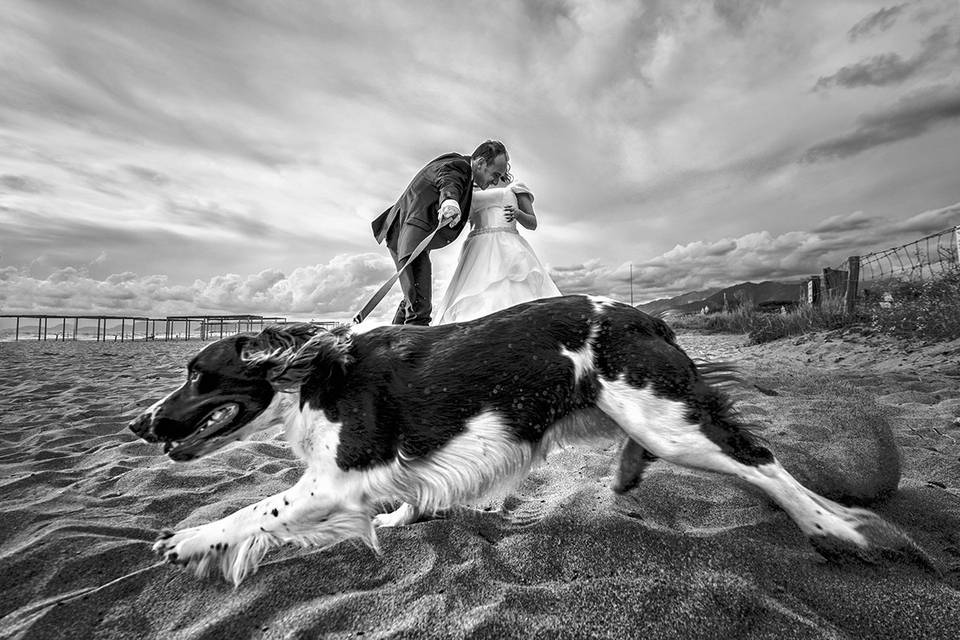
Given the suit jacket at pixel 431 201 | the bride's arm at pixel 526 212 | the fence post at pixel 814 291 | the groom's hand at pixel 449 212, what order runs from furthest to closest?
the fence post at pixel 814 291
the bride's arm at pixel 526 212
the suit jacket at pixel 431 201
the groom's hand at pixel 449 212

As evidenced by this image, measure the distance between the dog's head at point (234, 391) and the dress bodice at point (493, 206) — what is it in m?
2.67

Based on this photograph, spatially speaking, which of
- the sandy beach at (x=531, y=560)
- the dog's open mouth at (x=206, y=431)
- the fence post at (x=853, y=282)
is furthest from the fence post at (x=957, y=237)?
the dog's open mouth at (x=206, y=431)

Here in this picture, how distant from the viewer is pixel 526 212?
14.9ft

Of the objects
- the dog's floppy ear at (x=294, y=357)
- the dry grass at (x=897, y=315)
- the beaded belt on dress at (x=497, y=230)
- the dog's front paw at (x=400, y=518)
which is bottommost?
the dog's front paw at (x=400, y=518)

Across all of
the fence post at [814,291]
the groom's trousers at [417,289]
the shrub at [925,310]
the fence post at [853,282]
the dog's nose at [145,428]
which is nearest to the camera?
the dog's nose at [145,428]

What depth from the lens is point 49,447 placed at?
352cm

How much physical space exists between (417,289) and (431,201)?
908mm

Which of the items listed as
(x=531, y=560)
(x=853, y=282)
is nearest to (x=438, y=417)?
(x=531, y=560)

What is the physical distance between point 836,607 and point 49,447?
4.93 meters

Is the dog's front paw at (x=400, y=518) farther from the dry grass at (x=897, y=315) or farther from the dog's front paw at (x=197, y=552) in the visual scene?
the dry grass at (x=897, y=315)

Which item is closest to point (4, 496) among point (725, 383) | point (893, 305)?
point (725, 383)

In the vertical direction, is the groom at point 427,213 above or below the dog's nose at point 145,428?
above

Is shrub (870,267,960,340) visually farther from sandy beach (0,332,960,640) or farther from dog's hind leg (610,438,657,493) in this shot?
dog's hind leg (610,438,657,493)

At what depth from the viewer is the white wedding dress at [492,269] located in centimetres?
404
